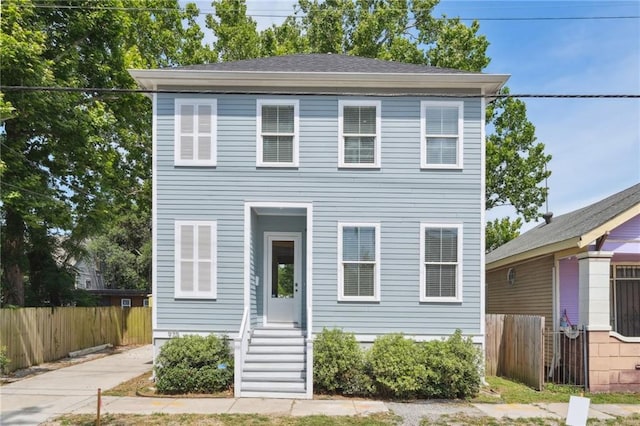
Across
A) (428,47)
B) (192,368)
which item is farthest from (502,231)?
(192,368)

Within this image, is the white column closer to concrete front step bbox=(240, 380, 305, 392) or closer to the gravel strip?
the gravel strip

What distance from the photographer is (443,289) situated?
1141 centimetres

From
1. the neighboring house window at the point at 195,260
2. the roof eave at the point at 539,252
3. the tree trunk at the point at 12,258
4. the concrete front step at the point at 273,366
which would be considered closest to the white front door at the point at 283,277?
the neighboring house window at the point at 195,260

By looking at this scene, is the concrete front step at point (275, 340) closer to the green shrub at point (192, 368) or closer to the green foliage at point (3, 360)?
the green shrub at point (192, 368)

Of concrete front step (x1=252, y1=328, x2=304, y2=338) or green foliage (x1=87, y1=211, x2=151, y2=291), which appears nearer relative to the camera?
concrete front step (x1=252, y1=328, x2=304, y2=338)

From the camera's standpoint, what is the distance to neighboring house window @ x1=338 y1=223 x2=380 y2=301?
11422 millimetres

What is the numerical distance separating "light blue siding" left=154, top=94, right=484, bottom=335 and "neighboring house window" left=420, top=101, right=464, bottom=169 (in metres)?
0.19

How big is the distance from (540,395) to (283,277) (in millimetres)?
6243

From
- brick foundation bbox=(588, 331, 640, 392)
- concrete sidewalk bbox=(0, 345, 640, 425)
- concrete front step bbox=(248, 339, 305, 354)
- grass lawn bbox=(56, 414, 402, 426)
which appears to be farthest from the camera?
concrete front step bbox=(248, 339, 305, 354)

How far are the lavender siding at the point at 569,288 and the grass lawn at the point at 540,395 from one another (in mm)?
2114

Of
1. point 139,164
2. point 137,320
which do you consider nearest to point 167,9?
point 139,164

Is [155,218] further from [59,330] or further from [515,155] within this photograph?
[515,155]

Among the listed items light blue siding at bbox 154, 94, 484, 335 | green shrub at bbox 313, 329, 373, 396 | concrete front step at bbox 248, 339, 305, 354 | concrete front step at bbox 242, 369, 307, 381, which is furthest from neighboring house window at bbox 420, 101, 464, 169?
concrete front step at bbox 242, 369, 307, 381

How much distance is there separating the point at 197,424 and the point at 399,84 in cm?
799
